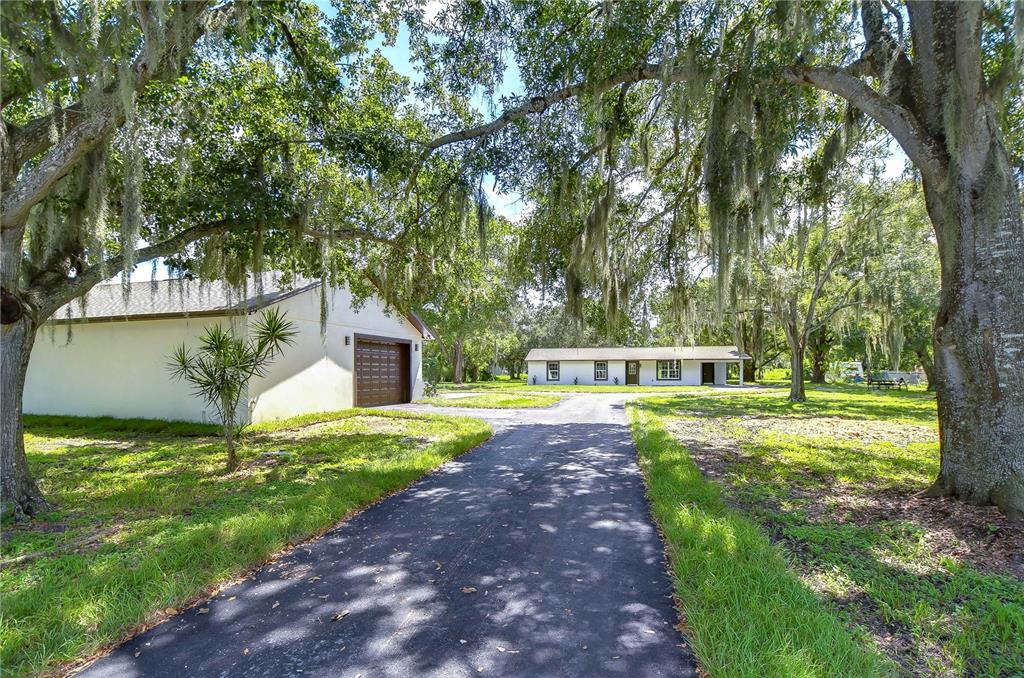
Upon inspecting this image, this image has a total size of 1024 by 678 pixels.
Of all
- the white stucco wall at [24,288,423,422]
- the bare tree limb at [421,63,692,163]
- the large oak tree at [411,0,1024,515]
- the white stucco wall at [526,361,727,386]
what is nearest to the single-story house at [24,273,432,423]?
the white stucco wall at [24,288,423,422]

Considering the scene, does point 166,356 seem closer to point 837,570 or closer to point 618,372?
point 837,570

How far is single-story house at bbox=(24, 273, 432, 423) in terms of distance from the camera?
9.52 m

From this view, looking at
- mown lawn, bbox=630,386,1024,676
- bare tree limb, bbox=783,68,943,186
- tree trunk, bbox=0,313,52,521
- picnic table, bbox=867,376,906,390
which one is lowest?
picnic table, bbox=867,376,906,390

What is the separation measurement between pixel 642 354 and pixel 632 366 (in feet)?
4.71

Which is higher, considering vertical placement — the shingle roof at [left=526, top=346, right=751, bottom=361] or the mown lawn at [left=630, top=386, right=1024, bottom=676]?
the shingle roof at [left=526, top=346, right=751, bottom=361]

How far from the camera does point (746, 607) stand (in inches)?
94.5

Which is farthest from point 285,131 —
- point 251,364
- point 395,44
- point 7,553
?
point 7,553

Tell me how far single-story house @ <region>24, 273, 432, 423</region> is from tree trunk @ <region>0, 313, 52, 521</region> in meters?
4.17

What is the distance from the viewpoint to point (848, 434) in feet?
27.8

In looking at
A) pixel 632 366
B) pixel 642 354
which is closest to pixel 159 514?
pixel 642 354

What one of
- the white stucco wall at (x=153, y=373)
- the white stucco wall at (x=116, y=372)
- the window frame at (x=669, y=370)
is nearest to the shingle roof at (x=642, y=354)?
the window frame at (x=669, y=370)

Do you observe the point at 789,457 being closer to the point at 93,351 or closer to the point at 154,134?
the point at 154,134

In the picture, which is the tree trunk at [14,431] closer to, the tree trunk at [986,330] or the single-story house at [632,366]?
the tree trunk at [986,330]

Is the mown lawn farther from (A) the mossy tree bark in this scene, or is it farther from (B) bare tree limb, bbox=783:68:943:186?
(B) bare tree limb, bbox=783:68:943:186
